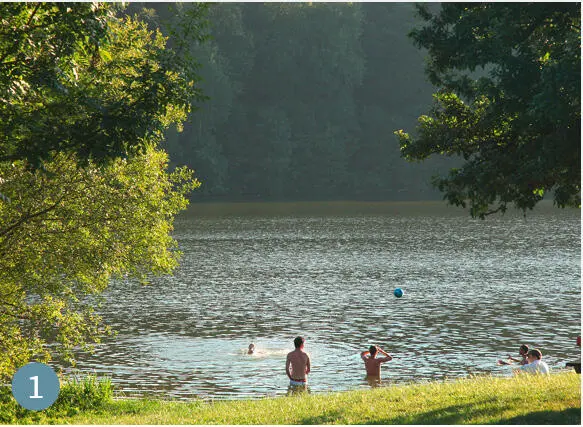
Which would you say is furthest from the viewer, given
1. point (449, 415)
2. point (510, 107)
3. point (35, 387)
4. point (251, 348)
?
point (251, 348)

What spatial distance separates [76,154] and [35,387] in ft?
15.7

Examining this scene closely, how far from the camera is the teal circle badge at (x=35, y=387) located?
16.9m

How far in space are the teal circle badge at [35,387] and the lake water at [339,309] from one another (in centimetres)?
779

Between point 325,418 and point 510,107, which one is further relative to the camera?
point 510,107

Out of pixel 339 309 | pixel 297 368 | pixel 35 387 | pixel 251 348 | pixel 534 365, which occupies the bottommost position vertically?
pixel 339 309

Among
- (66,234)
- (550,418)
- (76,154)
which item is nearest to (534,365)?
(550,418)

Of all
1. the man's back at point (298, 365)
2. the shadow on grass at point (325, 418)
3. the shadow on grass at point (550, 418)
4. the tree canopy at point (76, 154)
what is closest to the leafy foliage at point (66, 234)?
the tree canopy at point (76, 154)

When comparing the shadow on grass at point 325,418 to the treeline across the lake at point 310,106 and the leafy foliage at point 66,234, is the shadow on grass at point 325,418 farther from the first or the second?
the treeline across the lake at point 310,106

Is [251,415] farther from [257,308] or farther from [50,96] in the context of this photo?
[257,308]

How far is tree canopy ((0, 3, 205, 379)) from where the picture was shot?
50.4ft

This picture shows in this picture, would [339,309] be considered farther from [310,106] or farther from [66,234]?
[310,106]

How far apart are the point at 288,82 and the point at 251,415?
4624 inches

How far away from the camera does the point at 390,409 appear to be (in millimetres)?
14898

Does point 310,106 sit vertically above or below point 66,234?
above
